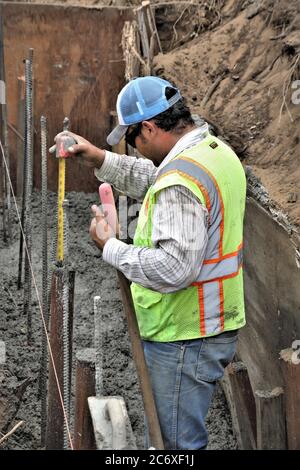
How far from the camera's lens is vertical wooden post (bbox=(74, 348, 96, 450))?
3.73m

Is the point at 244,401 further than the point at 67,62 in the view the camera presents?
No

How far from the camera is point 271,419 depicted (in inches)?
163

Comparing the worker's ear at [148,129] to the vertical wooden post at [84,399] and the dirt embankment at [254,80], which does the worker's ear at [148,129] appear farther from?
the dirt embankment at [254,80]

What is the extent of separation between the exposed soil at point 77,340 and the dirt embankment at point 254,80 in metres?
1.49

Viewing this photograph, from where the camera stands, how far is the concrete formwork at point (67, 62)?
27.6 feet

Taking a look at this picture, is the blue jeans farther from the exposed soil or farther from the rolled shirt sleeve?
the exposed soil

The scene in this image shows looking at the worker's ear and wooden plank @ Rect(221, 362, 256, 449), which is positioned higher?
the worker's ear

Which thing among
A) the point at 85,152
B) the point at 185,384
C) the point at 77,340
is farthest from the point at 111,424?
the point at 77,340

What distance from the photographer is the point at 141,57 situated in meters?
8.27

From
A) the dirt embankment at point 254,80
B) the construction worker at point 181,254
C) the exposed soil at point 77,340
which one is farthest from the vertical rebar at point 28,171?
the construction worker at point 181,254

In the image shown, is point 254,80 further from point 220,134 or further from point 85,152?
point 85,152

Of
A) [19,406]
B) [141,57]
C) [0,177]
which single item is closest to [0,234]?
[0,177]

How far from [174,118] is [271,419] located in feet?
4.85

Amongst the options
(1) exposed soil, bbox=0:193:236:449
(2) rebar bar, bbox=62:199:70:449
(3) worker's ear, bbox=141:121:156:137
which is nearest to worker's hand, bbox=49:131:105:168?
(2) rebar bar, bbox=62:199:70:449
